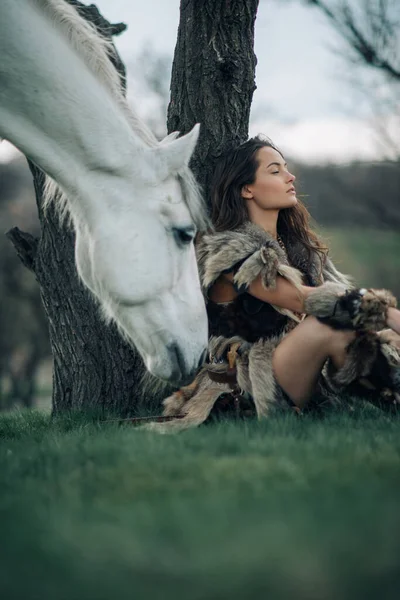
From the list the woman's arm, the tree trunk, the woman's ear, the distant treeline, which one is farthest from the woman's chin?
the distant treeline

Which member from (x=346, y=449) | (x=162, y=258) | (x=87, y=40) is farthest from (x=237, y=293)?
(x=87, y=40)

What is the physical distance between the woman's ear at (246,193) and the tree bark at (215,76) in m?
0.45

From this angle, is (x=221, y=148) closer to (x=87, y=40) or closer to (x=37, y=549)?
(x=87, y=40)

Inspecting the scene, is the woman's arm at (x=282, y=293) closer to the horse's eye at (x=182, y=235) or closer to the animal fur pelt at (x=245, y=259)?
the animal fur pelt at (x=245, y=259)

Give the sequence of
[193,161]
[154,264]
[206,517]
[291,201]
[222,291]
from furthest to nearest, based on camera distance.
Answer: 1. [193,161]
2. [291,201]
3. [222,291]
4. [154,264]
5. [206,517]

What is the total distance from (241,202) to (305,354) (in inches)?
36.4

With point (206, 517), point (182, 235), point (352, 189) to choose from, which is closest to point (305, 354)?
point (182, 235)

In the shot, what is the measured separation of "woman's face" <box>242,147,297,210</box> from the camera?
3344 mm

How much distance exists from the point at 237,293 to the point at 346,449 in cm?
114

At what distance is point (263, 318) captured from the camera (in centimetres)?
320

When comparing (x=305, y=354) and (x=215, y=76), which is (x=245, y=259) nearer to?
(x=305, y=354)

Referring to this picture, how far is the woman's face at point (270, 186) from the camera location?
11.0ft

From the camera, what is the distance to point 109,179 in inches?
109

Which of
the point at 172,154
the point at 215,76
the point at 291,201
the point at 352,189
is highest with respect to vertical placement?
the point at 352,189
